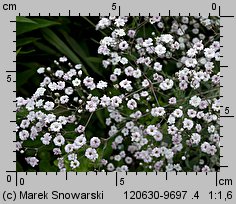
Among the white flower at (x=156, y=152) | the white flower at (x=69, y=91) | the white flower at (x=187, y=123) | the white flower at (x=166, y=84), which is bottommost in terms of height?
the white flower at (x=156, y=152)

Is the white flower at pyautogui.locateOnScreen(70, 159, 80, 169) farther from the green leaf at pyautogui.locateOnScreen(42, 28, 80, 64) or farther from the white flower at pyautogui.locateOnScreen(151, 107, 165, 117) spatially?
the green leaf at pyautogui.locateOnScreen(42, 28, 80, 64)

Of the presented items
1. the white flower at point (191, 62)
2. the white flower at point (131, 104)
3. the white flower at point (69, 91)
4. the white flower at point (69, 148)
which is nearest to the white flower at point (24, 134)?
the white flower at point (69, 148)

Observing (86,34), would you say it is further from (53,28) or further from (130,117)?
(130,117)

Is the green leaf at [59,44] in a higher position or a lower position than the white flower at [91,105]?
higher

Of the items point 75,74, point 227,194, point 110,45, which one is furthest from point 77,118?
point 227,194

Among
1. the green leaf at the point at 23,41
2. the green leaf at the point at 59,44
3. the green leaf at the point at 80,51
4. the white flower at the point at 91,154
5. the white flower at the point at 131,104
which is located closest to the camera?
the white flower at the point at 91,154

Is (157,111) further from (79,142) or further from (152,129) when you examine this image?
(79,142)

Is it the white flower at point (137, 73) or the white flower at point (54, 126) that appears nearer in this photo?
the white flower at point (54, 126)

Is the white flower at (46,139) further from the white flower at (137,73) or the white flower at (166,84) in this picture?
the white flower at (166,84)
